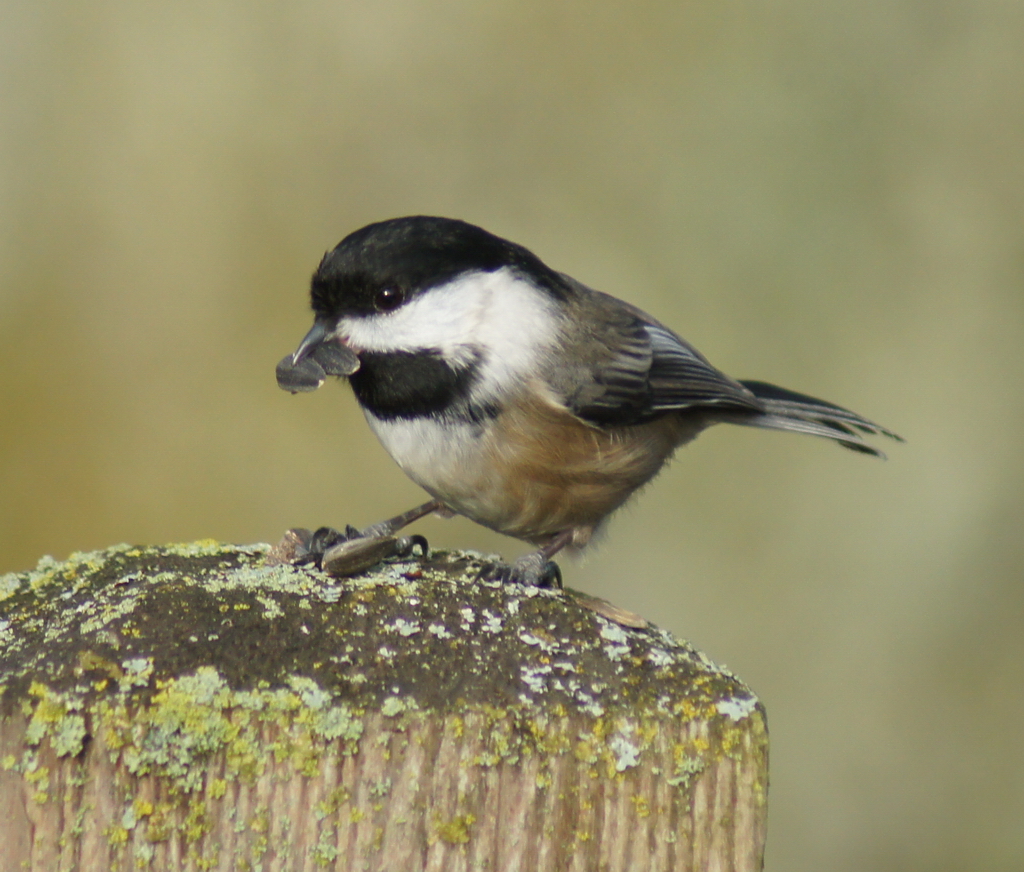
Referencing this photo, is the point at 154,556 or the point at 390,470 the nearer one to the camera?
the point at 154,556

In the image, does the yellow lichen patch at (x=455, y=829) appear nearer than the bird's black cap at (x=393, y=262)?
Yes

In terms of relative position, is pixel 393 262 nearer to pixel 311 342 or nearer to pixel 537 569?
pixel 311 342

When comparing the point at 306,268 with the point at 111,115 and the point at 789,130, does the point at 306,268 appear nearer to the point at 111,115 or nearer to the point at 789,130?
the point at 111,115

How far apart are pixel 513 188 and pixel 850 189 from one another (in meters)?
1.28

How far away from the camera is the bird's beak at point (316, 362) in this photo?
91.6 inches

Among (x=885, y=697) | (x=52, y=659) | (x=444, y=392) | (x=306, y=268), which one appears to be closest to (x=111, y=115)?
(x=306, y=268)

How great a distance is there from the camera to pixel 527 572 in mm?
2154


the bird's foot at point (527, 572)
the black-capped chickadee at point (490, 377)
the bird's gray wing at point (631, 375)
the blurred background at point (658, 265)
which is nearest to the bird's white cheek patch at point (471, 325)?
the black-capped chickadee at point (490, 377)

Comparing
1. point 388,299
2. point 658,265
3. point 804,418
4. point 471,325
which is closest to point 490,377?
point 471,325

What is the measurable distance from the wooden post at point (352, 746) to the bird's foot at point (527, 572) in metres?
0.49

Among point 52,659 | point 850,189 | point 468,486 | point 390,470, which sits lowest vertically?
point 52,659

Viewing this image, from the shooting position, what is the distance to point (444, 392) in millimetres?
2455

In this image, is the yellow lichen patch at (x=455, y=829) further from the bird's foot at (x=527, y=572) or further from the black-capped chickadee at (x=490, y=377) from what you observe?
the black-capped chickadee at (x=490, y=377)

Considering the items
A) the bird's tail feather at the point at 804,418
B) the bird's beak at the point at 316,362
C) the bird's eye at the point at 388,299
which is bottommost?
the bird's beak at the point at 316,362
